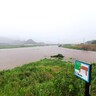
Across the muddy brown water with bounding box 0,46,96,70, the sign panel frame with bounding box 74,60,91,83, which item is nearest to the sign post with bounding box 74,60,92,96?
the sign panel frame with bounding box 74,60,91,83

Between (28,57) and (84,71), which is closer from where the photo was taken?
(84,71)

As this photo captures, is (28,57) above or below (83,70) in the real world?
below

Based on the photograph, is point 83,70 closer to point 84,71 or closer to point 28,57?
point 84,71

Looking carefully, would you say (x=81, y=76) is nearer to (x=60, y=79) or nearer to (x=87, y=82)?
(x=87, y=82)

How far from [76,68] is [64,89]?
2.20m

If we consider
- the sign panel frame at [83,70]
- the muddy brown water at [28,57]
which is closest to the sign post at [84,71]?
the sign panel frame at [83,70]

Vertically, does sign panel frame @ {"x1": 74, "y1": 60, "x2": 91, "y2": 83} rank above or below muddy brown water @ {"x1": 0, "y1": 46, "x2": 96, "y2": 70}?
above

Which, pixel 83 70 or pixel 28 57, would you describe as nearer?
pixel 83 70

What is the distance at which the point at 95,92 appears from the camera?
6.55 m

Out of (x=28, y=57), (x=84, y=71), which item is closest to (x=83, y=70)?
(x=84, y=71)

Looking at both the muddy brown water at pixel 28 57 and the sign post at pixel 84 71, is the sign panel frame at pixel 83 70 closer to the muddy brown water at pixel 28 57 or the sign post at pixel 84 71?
the sign post at pixel 84 71

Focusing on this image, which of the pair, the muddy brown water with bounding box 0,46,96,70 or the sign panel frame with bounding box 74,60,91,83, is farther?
the muddy brown water with bounding box 0,46,96,70

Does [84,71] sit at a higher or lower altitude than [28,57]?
higher

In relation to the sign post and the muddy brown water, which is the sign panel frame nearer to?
the sign post
